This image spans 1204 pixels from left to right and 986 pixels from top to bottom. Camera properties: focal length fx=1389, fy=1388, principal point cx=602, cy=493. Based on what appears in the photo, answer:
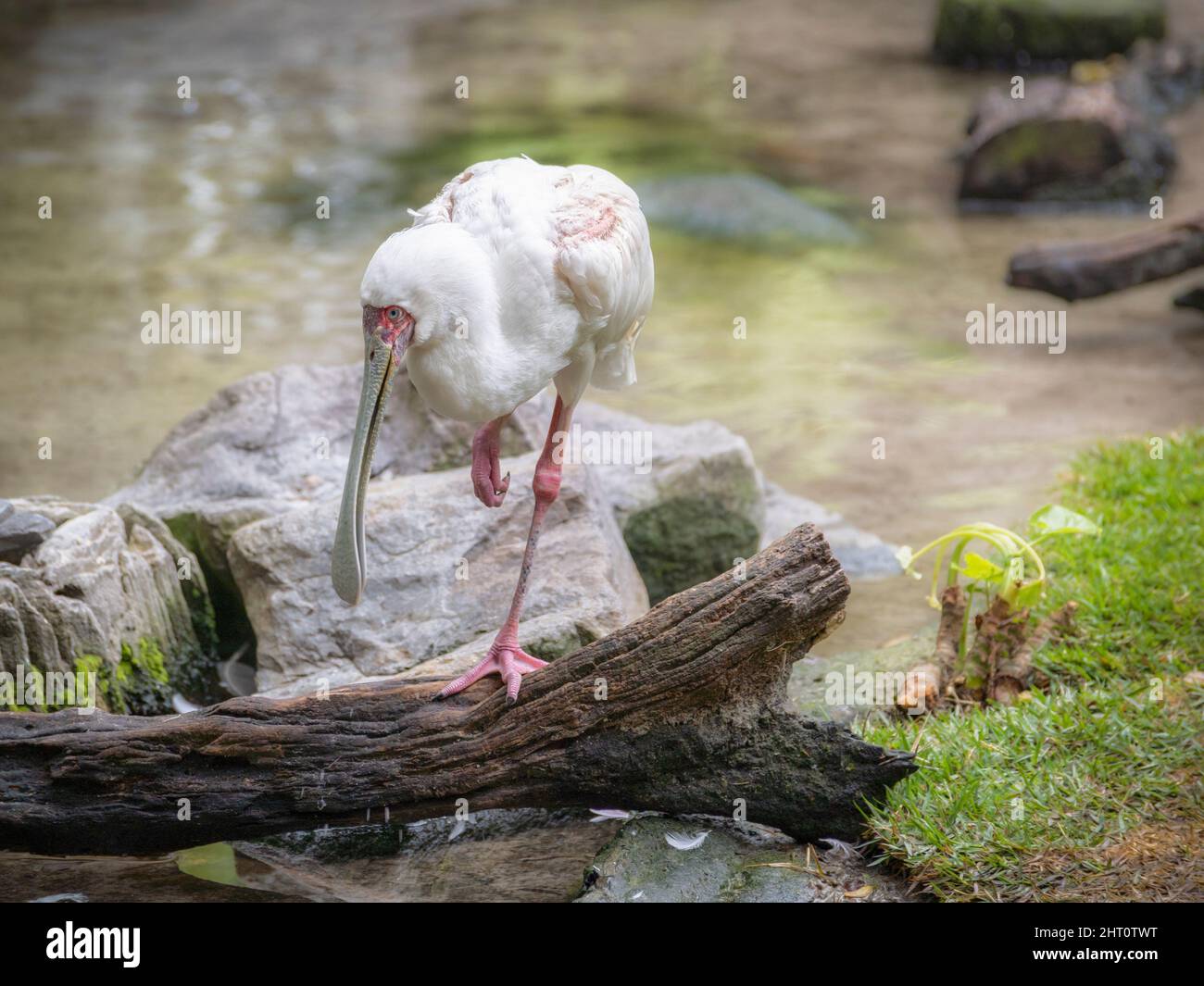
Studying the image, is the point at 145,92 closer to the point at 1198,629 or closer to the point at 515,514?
the point at 515,514

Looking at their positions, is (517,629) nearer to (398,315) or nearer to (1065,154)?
(398,315)

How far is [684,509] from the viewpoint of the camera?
186 inches

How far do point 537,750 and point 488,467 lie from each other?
0.81 meters

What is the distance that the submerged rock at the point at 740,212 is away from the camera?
8680mm

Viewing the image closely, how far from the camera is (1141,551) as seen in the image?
4.53m

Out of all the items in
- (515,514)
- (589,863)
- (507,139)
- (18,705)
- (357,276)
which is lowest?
(589,863)

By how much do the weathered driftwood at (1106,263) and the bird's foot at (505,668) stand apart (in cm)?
448

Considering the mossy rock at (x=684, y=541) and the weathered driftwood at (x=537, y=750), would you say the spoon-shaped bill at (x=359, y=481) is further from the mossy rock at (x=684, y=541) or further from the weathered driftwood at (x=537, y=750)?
the mossy rock at (x=684, y=541)

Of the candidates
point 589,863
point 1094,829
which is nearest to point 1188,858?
point 1094,829

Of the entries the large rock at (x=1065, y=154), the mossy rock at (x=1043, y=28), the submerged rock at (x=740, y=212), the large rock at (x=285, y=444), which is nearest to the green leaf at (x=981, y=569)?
the large rock at (x=285, y=444)

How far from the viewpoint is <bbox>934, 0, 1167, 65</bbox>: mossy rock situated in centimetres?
1165

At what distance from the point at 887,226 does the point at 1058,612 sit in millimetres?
5203

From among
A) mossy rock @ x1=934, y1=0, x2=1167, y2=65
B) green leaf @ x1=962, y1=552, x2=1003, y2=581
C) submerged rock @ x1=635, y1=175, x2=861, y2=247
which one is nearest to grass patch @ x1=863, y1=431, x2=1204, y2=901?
green leaf @ x1=962, y1=552, x2=1003, y2=581

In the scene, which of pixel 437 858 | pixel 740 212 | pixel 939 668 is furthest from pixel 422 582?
pixel 740 212
